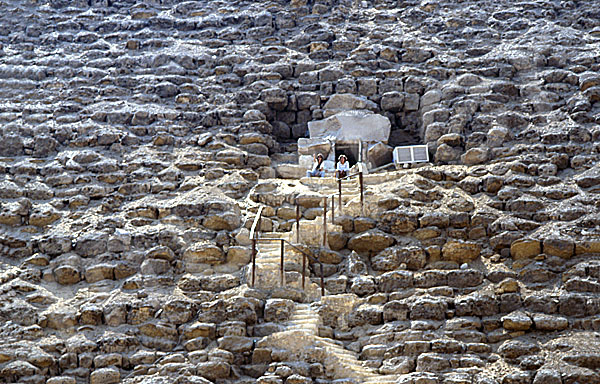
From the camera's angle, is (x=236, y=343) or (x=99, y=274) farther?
(x=99, y=274)

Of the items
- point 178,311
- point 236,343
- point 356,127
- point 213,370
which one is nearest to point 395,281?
point 236,343

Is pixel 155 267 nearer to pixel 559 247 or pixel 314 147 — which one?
pixel 314 147

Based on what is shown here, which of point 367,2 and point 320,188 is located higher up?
point 367,2

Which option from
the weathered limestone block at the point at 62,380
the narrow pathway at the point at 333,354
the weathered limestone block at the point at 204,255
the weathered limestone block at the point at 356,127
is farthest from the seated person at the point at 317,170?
the weathered limestone block at the point at 62,380

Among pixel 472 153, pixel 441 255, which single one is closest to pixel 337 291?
pixel 441 255

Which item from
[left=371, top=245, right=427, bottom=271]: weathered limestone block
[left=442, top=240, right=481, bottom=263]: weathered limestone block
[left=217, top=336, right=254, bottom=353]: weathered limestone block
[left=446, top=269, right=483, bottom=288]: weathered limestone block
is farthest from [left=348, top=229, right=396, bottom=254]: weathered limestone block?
[left=217, top=336, right=254, bottom=353]: weathered limestone block

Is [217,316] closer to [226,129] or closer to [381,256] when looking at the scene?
[381,256]
